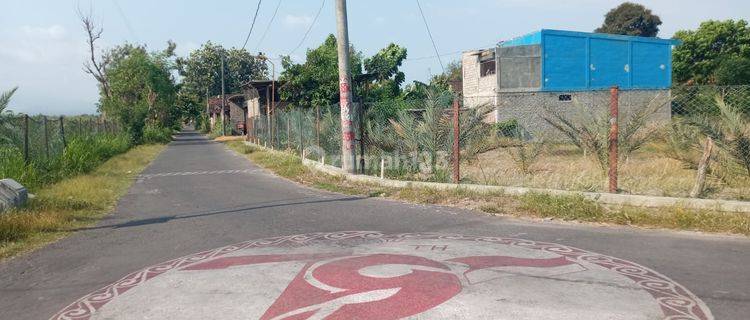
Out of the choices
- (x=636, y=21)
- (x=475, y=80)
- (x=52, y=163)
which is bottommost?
(x=52, y=163)

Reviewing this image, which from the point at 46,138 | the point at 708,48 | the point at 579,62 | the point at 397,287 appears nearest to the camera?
the point at 397,287

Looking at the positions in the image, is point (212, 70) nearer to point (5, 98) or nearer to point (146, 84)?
point (146, 84)

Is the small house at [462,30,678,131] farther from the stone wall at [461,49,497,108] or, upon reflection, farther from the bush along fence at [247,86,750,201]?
the bush along fence at [247,86,750,201]

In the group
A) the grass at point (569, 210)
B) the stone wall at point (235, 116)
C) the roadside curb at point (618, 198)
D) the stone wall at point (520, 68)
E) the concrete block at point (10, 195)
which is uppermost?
the stone wall at point (520, 68)

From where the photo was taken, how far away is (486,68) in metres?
29.5

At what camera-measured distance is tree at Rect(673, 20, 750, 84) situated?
42.8 meters

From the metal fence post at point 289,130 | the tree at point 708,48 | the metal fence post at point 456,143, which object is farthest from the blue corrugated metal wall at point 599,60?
the metal fence post at point 456,143

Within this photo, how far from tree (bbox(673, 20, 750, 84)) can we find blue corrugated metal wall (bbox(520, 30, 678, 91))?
1571cm

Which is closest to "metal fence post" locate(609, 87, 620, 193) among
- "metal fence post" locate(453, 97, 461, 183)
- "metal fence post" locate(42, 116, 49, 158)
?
"metal fence post" locate(453, 97, 461, 183)

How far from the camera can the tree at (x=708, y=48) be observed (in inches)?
1687

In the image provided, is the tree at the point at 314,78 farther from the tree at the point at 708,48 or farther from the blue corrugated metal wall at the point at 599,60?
the tree at the point at 708,48

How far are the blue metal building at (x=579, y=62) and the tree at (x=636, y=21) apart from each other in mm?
30159

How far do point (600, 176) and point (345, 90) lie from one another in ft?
19.5

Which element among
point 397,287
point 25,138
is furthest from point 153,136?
point 397,287
